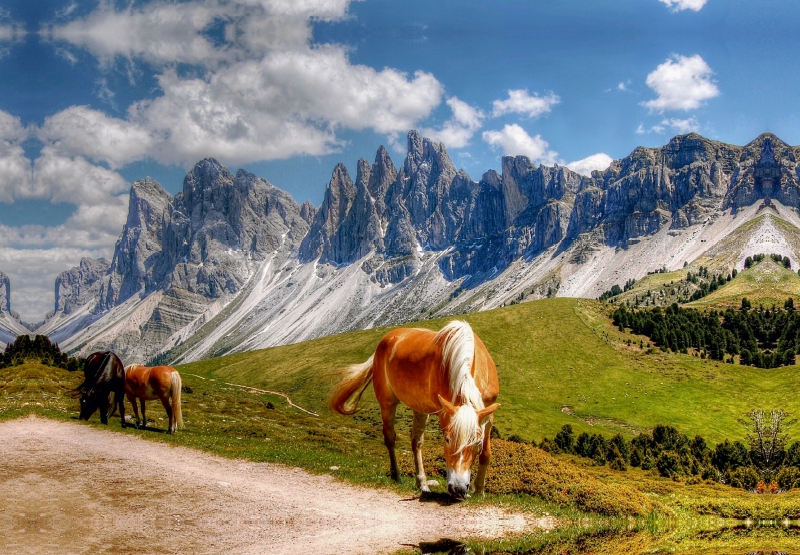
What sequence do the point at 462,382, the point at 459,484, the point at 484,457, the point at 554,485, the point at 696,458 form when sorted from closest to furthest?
the point at 459,484
the point at 462,382
the point at 484,457
the point at 554,485
the point at 696,458

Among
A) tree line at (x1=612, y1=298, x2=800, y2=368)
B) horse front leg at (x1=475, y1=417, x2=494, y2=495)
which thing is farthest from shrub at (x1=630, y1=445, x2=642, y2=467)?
tree line at (x1=612, y1=298, x2=800, y2=368)

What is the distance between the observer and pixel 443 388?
46.4ft

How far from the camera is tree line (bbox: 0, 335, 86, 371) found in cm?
5412

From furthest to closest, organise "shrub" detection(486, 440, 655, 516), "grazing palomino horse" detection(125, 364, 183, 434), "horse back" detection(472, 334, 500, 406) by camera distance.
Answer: "grazing palomino horse" detection(125, 364, 183, 434), "shrub" detection(486, 440, 655, 516), "horse back" detection(472, 334, 500, 406)

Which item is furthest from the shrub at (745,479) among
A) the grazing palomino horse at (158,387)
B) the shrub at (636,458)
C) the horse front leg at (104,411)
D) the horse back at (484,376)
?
the horse front leg at (104,411)

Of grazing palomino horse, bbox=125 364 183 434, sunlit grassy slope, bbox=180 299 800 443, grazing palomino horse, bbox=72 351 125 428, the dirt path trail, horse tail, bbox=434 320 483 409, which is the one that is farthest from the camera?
sunlit grassy slope, bbox=180 299 800 443

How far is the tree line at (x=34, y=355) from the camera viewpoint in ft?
178

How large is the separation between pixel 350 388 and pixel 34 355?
54.4 metres

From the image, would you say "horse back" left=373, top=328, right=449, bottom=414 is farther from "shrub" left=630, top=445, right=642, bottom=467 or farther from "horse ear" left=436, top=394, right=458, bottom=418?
"shrub" left=630, top=445, right=642, bottom=467

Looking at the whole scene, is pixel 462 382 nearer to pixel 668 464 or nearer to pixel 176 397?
pixel 176 397

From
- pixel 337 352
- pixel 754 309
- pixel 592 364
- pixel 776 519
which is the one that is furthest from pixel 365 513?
pixel 754 309

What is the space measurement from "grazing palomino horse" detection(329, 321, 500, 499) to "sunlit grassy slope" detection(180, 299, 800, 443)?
252 feet

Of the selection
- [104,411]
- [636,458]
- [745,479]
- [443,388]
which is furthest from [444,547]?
[636,458]

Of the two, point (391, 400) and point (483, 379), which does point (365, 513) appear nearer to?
point (391, 400)
